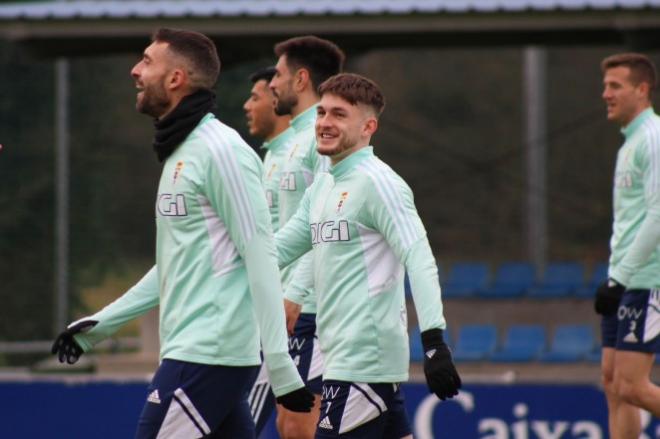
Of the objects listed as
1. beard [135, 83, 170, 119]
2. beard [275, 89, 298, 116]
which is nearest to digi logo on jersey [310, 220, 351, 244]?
beard [135, 83, 170, 119]

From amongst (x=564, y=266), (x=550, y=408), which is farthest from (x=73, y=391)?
(x=564, y=266)

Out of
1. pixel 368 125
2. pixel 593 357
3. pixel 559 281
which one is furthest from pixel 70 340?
pixel 559 281

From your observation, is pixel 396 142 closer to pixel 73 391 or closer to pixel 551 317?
pixel 551 317

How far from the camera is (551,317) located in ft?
46.3

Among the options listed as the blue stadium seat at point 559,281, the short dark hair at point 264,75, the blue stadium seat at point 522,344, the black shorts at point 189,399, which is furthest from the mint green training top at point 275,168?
the blue stadium seat at point 559,281

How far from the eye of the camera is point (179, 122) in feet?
16.1

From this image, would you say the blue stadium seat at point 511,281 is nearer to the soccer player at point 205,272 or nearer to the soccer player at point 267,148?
the soccer player at point 267,148

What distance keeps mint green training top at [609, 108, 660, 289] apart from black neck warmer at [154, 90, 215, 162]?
10.8 feet

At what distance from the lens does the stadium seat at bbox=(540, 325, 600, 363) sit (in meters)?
13.0

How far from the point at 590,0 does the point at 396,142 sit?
5.90 m

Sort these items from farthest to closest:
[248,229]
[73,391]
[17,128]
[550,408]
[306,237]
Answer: [17,128] → [73,391] → [550,408] → [306,237] → [248,229]

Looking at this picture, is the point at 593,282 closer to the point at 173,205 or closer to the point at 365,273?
the point at 365,273

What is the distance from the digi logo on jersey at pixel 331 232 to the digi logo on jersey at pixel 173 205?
826 millimetres

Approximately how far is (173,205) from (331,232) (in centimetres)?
85
